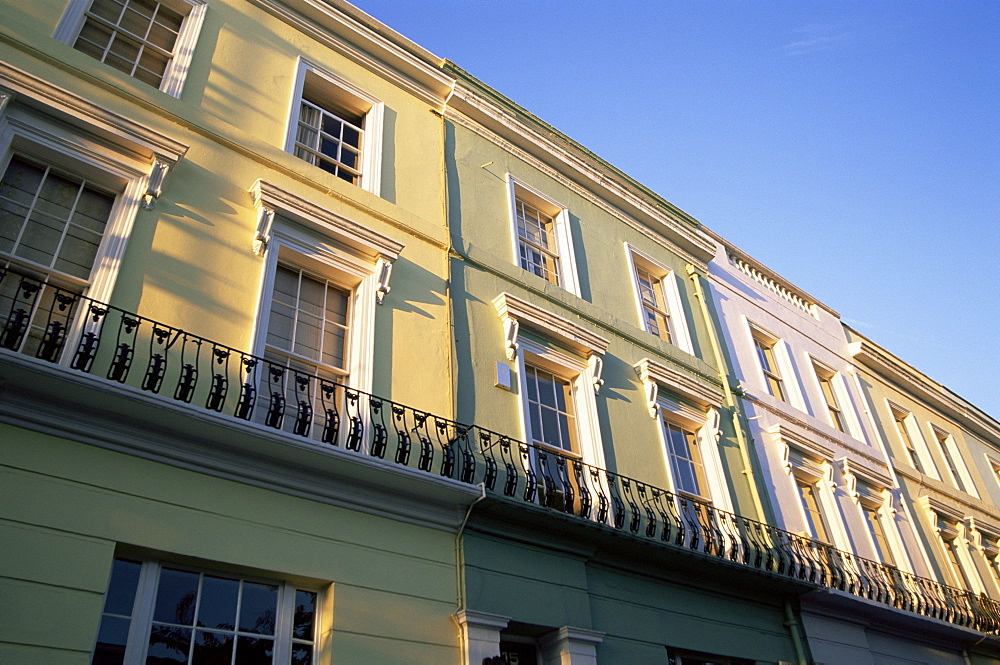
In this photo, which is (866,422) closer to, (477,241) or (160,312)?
(477,241)

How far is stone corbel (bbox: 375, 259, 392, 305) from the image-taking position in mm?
8750

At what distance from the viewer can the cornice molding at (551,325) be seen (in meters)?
10.0

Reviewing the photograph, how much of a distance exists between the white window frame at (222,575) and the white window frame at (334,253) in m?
2.26

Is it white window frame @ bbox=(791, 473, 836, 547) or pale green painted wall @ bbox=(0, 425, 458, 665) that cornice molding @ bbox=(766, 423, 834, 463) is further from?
pale green painted wall @ bbox=(0, 425, 458, 665)

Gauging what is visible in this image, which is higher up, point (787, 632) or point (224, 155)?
point (224, 155)

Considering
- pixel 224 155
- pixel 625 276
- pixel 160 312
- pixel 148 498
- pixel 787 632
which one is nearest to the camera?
pixel 148 498

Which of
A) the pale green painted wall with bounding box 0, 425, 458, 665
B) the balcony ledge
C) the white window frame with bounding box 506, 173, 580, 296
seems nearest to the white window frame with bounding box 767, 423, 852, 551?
the white window frame with bounding box 506, 173, 580, 296

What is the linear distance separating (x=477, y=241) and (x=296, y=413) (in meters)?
4.15

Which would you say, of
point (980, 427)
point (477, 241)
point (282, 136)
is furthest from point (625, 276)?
point (980, 427)

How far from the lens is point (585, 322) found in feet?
37.3

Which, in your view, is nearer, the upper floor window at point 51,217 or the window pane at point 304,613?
the window pane at point 304,613

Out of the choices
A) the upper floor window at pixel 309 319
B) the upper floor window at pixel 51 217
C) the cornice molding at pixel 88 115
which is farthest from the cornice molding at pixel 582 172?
the upper floor window at pixel 51 217

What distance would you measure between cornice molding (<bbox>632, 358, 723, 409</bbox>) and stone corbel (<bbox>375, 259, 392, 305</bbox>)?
4507 mm

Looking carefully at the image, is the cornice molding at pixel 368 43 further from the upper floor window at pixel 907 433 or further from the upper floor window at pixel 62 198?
the upper floor window at pixel 907 433
